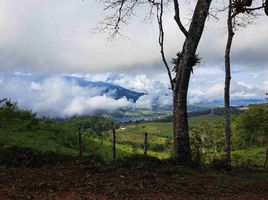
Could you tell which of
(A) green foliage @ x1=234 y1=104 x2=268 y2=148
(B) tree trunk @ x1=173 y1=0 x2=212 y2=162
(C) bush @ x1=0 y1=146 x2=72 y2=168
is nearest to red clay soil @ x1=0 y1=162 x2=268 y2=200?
(C) bush @ x1=0 y1=146 x2=72 y2=168

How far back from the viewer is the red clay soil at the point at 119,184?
8.26m

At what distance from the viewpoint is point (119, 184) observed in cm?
905

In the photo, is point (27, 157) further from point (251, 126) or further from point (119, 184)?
point (251, 126)

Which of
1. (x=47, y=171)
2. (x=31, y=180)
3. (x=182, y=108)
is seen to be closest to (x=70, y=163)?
(x=47, y=171)

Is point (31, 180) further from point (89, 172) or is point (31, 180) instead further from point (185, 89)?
point (185, 89)

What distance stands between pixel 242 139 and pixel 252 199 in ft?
308

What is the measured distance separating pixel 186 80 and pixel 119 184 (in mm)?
5454

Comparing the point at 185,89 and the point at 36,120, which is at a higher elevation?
the point at 185,89

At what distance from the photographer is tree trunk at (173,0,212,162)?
497 inches

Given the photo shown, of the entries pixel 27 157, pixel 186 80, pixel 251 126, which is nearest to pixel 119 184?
pixel 27 157

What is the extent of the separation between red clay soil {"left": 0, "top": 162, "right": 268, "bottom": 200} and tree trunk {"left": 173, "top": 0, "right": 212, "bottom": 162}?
4.06ft

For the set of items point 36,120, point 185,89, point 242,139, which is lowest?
point 242,139

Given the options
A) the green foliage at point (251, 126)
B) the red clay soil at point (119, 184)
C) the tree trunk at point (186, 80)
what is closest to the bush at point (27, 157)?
the red clay soil at point (119, 184)

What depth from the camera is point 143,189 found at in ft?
29.0
